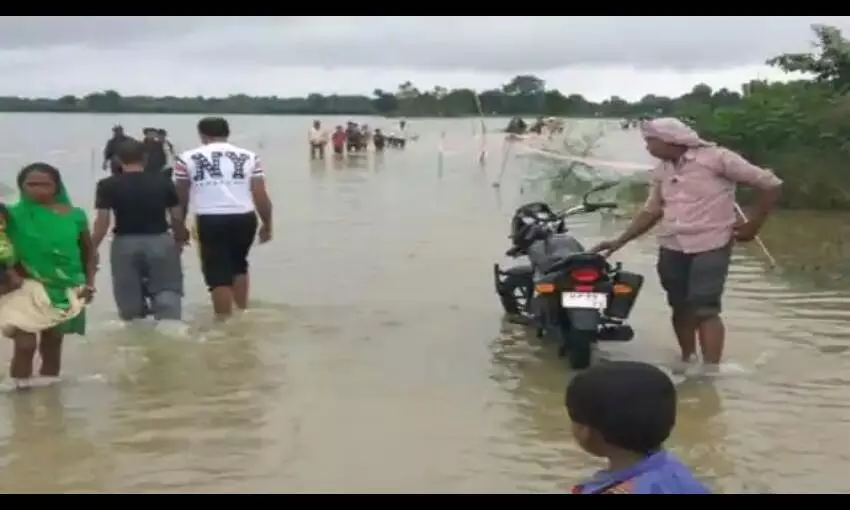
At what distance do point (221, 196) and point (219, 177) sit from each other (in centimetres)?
14

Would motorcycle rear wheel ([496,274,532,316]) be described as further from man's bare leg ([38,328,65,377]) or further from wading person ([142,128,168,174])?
wading person ([142,128,168,174])

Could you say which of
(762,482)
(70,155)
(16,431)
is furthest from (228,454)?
(70,155)

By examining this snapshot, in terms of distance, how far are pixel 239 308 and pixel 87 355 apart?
63.2 inches

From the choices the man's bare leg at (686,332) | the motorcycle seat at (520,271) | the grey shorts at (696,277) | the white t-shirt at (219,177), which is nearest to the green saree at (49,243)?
the white t-shirt at (219,177)

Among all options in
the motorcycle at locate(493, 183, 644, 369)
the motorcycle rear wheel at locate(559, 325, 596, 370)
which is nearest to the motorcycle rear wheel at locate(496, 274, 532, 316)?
the motorcycle at locate(493, 183, 644, 369)

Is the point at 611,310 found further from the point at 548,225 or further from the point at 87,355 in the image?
the point at 87,355

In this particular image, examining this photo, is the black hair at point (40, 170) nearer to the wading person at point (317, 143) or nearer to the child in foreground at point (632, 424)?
the child in foreground at point (632, 424)

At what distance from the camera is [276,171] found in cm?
3550

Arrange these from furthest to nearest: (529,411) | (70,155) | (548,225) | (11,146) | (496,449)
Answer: (11,146)
(70,155)
(548,225)
(529,411)
(496,449)

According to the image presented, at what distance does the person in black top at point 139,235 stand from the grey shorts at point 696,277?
3.24m

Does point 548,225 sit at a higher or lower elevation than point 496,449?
higher

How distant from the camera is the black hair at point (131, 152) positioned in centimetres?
861

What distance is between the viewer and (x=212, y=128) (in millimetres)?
9445

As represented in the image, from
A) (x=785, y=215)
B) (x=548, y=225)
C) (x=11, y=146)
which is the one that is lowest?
(x=11, y=146)
